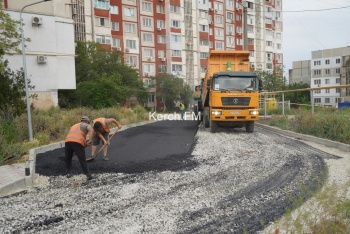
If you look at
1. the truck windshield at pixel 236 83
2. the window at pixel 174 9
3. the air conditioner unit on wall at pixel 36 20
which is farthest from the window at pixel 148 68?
the truck windshield at pixel 236 83

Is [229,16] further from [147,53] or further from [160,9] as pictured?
[147,53]

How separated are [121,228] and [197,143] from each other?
7.78m

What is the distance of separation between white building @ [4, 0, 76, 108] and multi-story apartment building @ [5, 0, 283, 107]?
39.3 ft

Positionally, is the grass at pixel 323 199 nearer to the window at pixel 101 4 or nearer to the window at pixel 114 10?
the window at pixel 101 4

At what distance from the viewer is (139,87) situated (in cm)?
4188

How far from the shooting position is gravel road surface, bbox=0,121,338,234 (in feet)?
15.4

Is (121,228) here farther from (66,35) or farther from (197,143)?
(66,35)

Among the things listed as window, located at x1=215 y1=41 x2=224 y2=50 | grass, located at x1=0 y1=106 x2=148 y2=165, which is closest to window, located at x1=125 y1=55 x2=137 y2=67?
window, located at x1=215 y1=41 x2=224 y2=50

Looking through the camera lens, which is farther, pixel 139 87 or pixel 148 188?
pixel 139 87

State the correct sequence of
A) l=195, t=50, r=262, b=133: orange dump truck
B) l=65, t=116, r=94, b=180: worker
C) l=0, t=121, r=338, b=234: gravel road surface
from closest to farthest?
l=0, t=121, r=338, b=234: gravel road surface
l=65, t=116, r=94, b=180: worker
l=195, t=50, r=262, b=133: orange dump truck

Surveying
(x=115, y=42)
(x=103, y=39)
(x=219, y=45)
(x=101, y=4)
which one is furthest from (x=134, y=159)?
(x=219, y=45)

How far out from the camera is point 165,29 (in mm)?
50281

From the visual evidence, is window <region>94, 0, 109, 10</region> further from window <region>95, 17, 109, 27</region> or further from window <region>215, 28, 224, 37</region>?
window <region>215, 28, 224, 37</region>

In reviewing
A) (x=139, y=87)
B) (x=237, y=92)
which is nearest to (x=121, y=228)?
(x=237, y=92)
